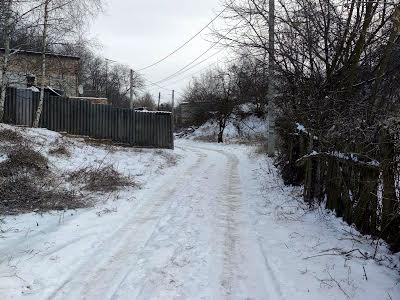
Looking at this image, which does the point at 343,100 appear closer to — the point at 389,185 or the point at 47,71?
the point at 389,185

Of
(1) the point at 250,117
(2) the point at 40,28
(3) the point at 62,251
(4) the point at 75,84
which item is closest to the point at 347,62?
(3) the point at 62,251

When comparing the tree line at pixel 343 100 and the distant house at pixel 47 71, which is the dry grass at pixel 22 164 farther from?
the distant house at pixel 47 71

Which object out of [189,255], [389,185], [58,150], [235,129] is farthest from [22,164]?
[235,129]

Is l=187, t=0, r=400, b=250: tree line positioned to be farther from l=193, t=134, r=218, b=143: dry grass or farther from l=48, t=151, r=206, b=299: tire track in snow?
l=193, t=134, r=218, b=143: dry grass

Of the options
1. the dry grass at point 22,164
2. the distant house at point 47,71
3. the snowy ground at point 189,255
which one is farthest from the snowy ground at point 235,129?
the snowy ground at point 189,255

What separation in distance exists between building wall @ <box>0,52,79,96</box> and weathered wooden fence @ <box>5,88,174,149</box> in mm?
1037

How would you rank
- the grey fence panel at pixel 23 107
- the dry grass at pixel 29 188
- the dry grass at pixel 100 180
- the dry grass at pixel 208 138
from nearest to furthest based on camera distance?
1. the dry grass at pixel 29 188
2. the dry grass at pixel 100 180
3. the grey fence panel at pixel 23 107
4. the dry grass at pixel 208 138

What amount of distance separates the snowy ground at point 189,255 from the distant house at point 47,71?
39.9 feet

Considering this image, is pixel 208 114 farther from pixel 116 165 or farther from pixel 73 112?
pixel 116 165

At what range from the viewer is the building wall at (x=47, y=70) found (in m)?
20.0

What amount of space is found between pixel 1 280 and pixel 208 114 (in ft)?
153

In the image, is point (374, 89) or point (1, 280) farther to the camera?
point (374, 89)

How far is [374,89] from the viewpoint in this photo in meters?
8.00

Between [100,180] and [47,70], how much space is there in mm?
19051
